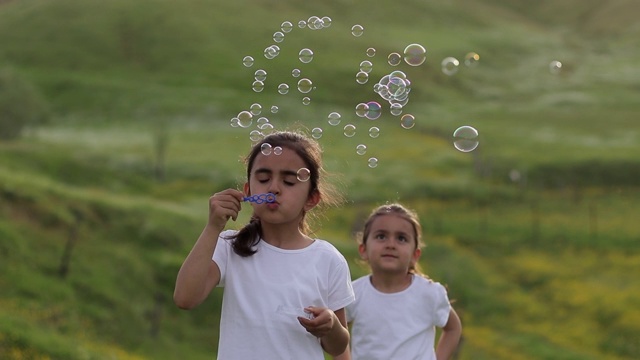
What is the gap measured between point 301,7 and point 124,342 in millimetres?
117940

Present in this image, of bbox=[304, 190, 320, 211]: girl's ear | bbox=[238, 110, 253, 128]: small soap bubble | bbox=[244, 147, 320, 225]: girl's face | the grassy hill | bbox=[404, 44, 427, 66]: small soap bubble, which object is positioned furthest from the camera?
the grassy hill

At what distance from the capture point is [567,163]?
3056 inches

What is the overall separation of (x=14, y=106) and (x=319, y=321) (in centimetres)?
6909

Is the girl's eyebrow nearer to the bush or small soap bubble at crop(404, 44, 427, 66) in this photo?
small soap bubble at crop(404, 44, 427, 66)

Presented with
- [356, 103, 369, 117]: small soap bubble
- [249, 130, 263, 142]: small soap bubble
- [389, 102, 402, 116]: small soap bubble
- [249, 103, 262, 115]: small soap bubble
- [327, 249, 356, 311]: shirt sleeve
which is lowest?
[327, 249, 356, 311]: shirt sleeve

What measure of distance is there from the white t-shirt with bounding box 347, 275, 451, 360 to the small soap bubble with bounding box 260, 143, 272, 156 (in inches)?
108

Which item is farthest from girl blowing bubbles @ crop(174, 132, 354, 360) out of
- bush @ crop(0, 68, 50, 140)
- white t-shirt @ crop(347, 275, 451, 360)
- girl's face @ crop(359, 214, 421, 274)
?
bush @ crop(0, 68, 50, 140)

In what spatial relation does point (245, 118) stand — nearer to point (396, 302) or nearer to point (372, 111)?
point (372, 111)

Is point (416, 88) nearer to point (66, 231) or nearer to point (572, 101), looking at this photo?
point (572, 101)

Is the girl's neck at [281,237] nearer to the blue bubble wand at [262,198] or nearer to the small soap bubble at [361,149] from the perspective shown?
the blue bubble wand at [262,198]

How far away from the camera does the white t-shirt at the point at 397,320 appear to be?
8031 mm

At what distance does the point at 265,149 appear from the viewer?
225 inches

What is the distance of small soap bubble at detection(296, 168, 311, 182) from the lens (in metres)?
5.65

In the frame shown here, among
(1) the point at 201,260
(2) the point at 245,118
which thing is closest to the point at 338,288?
(1) the point at 201,260
